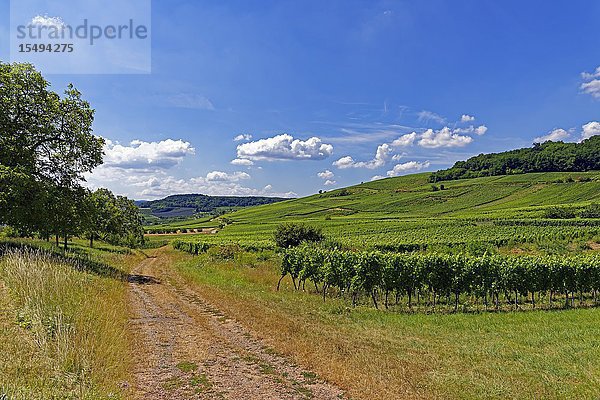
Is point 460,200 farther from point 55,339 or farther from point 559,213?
point 55,339

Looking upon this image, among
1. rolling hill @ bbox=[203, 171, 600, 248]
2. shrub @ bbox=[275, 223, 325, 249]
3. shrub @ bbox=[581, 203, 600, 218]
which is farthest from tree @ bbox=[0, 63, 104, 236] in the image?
shrub @ bbox=[581, 203, 600, 218]

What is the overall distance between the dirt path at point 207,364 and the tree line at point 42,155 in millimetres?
11191

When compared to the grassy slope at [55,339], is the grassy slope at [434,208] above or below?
above

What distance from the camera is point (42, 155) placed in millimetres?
25625

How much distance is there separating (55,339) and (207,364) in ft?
11.3

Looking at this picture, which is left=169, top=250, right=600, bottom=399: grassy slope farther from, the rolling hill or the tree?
the rolling hill

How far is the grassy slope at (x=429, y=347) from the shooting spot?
9500 millimetres

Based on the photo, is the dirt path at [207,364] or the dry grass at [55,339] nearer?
the dry grass at [55,339]

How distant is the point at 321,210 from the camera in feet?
449

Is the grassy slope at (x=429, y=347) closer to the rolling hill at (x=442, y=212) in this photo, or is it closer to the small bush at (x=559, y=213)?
the rolling hill at (x=442, y=212)

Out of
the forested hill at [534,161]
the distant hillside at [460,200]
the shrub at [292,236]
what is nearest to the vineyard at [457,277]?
the shrub at [292,236]

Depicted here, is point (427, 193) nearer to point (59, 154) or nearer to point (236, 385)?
point (59, 154)

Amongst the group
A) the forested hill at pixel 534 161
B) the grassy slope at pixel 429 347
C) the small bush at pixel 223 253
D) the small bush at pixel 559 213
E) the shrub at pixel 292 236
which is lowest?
the grassy slope at pixel 429 347

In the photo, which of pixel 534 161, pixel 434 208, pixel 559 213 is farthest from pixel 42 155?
pixel 534 161
